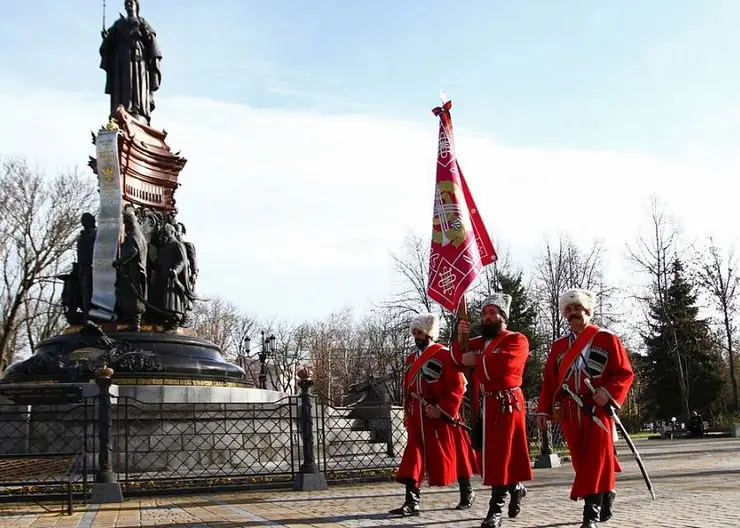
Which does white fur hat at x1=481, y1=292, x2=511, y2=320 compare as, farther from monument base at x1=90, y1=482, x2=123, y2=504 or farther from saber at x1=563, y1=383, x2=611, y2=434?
monument base at x1=90, y1=482, x2=123, y2=504

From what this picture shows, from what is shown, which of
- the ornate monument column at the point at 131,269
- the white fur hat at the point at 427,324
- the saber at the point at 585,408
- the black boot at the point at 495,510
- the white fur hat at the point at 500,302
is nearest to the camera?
the saber at the point at 585,408

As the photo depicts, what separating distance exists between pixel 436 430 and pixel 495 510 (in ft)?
6.19

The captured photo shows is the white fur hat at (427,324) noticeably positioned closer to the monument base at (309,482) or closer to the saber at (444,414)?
the saber at (444,414)

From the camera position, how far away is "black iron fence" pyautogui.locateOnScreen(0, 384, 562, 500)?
12602 mm

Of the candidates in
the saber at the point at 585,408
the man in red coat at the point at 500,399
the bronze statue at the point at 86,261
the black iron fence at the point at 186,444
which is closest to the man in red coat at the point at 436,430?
the man in red coat at the point at 500,399

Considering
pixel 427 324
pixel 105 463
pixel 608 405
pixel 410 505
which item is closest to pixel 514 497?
pixel 410 505

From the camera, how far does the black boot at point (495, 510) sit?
6.83 m

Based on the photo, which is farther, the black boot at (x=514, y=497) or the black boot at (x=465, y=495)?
the black boot at (x=465, y=495)

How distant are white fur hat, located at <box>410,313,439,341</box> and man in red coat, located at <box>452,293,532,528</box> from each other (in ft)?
3.97

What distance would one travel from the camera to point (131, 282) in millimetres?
17781

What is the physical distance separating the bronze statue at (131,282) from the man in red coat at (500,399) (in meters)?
11.6

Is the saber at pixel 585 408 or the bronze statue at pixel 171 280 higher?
the bronze statue at pixel 171 280

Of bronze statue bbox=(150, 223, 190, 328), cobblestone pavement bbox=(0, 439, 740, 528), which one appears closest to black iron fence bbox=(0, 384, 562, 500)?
cobblestone pavement bbox=(0, 439, 740, 528)

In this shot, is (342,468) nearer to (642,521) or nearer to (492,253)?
(492,253)
